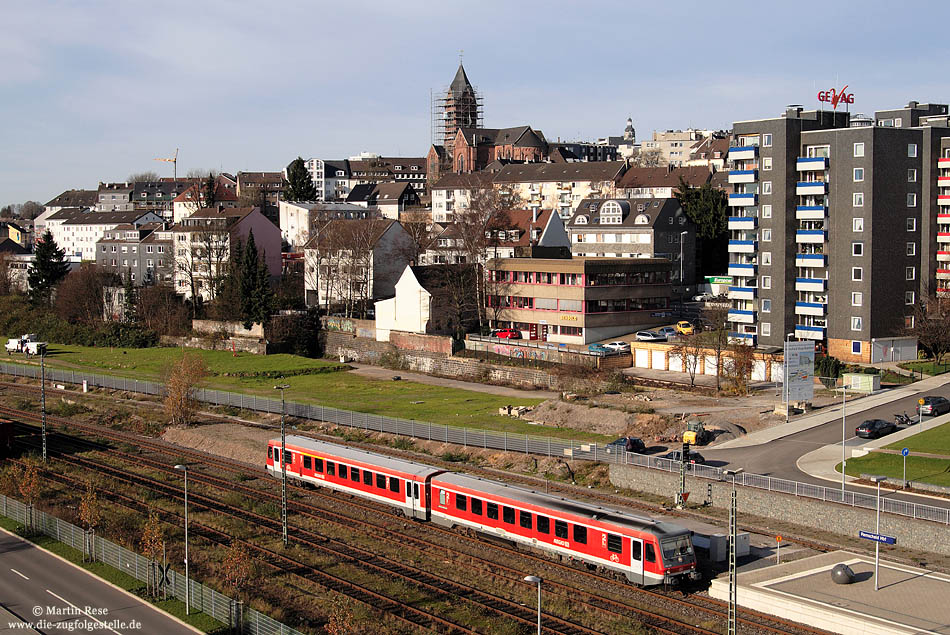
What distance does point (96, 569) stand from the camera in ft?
108

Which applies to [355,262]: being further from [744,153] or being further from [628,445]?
[628,445]

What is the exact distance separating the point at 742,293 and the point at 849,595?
4736 centimetres

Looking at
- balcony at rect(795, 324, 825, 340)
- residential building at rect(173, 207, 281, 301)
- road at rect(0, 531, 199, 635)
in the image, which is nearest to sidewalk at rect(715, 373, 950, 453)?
balcony at rect(795, 324, 825, 340)

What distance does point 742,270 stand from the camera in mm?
73938

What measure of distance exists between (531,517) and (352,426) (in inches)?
1012

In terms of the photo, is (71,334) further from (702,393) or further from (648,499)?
(648,499)

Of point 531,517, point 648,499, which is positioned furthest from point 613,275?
point 531,517

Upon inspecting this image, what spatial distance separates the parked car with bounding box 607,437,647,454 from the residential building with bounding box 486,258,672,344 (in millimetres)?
28907

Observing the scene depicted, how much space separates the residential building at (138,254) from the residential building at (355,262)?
24111mm

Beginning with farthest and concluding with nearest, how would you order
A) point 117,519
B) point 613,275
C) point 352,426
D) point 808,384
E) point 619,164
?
1. point 619,164
2. point 613,275
3. point 352,426
4. point 808,384
5. point 117,519

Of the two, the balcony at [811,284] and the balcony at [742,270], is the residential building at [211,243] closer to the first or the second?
the balcony at [742,270]

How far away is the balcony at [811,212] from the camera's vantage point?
6950 cm

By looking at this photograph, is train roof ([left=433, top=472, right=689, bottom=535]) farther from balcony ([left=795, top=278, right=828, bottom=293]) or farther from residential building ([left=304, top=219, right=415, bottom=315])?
residential building ([left=304, top=219, right=415, bottom=315])

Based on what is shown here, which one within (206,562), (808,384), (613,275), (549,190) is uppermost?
(549,190)
